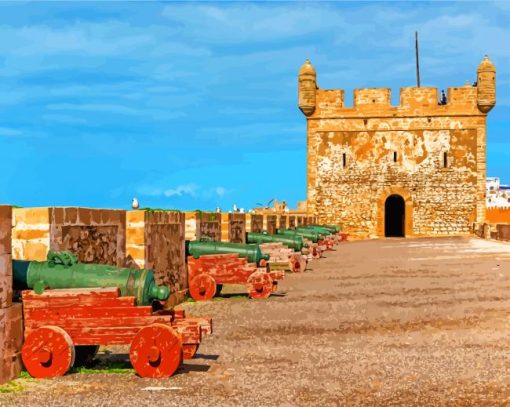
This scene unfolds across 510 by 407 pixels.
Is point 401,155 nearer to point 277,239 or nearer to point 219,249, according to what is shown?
point 277,239

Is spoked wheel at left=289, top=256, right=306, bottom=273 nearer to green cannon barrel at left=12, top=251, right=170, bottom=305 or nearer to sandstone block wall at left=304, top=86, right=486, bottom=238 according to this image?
green cannon barrel at left=12, top=251, right=170, bottom=305

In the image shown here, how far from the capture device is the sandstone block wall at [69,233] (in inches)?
228

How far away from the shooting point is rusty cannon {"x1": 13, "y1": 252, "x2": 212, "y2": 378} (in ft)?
15.7

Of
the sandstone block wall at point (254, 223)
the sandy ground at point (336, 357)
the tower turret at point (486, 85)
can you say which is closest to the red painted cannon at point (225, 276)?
the sandy ground at point (336, 357)

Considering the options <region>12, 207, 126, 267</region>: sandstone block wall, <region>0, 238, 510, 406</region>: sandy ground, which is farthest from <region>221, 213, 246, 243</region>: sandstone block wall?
<region>12, 207, 126, 267</region>: sandstone block wall

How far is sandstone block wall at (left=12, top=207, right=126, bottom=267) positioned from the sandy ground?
1.29 meters

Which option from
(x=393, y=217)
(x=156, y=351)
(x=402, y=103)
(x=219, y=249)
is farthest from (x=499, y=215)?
(x=156, y=351)

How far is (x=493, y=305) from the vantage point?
8547 mm

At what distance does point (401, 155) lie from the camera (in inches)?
1275

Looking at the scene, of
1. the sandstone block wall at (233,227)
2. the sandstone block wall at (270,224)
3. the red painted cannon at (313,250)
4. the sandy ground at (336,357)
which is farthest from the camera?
the red painted cannon at (313,250)

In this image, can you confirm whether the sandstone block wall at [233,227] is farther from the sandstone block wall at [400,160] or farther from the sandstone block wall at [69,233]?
the sandstone block wall at [400,160]

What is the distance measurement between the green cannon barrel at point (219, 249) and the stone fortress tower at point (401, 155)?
2276cm

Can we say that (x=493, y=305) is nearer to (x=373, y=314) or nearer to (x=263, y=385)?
(x=373, y=314)

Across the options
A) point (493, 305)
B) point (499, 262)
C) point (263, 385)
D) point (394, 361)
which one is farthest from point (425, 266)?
point (263, 385)
